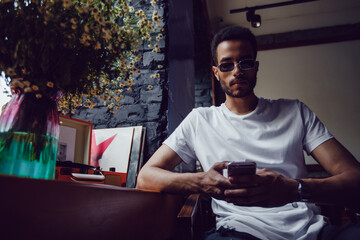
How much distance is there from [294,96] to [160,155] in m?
5.08

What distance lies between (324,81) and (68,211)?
627 cm

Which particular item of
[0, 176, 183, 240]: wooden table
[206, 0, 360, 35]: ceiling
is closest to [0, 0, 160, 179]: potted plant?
[0, 176, 183, 240]: wooden table

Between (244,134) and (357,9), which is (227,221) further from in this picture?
(357,9)

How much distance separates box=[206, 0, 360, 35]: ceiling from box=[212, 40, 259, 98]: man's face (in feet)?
11.9

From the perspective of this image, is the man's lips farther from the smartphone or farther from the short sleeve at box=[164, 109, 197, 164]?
the smartphone

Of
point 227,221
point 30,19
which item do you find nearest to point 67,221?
point 30,19

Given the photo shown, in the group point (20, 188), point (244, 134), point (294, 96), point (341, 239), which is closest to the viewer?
point (20, 188)

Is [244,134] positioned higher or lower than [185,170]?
higher

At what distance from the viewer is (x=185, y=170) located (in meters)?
2.52

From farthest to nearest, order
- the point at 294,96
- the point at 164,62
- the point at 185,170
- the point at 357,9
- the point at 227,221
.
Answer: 1. the point at 294,96
2. the point at 357,9
3. the point at 185,170
4. the point at 164,62
5. the point at 227,221

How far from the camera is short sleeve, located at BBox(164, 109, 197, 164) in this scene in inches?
61.2

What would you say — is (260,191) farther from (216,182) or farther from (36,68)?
(36,68)

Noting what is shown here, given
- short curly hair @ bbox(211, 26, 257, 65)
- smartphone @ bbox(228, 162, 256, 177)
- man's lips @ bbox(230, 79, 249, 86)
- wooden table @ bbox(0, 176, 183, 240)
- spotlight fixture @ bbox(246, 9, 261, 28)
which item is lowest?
wooden table @ bbox(0, 176, 183, 240)

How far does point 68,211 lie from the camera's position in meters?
0.59
